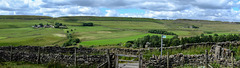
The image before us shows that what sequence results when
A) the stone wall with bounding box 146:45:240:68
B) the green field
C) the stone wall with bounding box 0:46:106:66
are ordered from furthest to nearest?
the green field, the stone wall with bounding box 0:46:106:66, the stone wall with bounding box 146:45:240:68

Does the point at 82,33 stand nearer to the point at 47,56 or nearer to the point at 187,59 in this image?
the point at 47,56

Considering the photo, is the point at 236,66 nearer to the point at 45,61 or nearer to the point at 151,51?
the point at 151,51

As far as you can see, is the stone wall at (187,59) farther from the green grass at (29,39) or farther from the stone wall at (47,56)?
the green grass at (29,39)

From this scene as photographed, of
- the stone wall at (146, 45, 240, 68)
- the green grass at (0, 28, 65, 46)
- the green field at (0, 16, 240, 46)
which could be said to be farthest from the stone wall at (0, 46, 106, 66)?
the green grass at (0, 28, 65, 46)

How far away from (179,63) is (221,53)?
326 cm

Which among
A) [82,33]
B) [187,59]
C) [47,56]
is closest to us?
[187,59]

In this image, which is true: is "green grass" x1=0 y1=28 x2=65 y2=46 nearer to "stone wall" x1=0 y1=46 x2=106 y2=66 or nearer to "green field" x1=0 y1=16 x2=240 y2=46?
"green field" x1=0 y1=16 x2=240 y2=46

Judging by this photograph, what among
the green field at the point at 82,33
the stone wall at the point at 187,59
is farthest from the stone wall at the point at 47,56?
the green field at the point at 82,33

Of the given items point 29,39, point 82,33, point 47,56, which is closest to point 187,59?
point 47,56

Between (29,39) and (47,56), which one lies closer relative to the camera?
(47,56)

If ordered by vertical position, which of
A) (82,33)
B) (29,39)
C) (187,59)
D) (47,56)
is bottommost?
(29,39)

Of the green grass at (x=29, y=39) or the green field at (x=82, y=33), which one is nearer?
the green grass at (x=29, y=39)

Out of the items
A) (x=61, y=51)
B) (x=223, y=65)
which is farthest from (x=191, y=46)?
(x=61, y=51)

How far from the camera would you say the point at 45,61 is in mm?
19000
